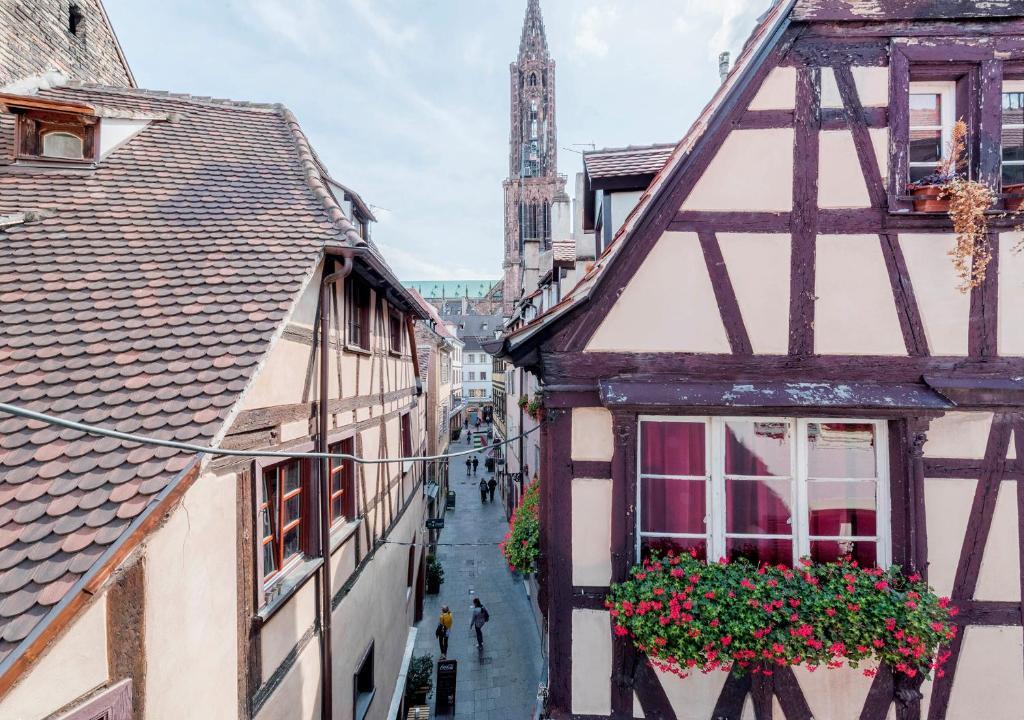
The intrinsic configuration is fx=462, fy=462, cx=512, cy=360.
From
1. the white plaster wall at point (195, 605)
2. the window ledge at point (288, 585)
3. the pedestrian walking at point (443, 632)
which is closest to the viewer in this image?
the white plaster wall at point (195, 605)

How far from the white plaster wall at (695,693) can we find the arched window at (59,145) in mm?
8854

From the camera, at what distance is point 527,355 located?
413 cm

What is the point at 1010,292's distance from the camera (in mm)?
3902

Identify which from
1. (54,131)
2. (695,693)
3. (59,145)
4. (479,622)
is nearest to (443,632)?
(479,622)

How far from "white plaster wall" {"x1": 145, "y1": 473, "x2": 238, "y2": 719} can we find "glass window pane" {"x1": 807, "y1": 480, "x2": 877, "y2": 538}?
4841 mm

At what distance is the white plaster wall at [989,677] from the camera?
3.75 meters

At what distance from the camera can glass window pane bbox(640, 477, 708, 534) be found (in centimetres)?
396

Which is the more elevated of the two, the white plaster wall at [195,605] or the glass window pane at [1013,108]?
the glass window pane at [1013,108]

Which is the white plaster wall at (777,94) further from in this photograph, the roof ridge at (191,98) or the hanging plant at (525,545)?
the roof ridge at (191,98)

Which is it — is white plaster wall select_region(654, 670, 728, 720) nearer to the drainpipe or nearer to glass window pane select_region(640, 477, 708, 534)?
glass window pane select_region(640, 477, 708, 534)

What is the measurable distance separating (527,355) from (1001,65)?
182 inches

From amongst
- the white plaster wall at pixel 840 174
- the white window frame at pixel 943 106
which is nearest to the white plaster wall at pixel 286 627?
the white plaster wall at pixel 840 174

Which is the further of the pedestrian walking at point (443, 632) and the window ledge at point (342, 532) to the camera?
the pedestrian walking at point (443, 632)

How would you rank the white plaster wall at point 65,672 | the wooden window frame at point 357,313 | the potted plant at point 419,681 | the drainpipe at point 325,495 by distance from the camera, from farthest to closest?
the potted plant at point 419,681
the wooden window frame at point 357,313
the drainpipe at point 325,495
the white plaster wall at point 65,672
